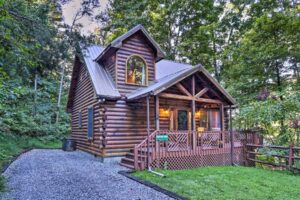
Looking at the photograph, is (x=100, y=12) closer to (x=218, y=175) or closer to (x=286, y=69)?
(x=218, y=175)

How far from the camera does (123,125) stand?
10.8 metres

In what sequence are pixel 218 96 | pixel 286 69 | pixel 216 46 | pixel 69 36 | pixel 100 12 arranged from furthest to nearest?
pixel 216 46, pixel 286 69, pixel 218 96, pixel 100 12, pixel 69 36

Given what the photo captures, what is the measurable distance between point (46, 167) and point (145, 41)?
24.9 feet

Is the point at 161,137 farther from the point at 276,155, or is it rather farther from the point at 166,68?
the point at 166,68

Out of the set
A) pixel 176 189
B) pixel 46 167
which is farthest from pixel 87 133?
pixel 176 189

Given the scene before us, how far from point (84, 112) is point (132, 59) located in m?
4.22

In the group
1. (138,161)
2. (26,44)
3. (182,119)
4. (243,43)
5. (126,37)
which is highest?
(243,43)

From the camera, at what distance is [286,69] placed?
48.0 feet

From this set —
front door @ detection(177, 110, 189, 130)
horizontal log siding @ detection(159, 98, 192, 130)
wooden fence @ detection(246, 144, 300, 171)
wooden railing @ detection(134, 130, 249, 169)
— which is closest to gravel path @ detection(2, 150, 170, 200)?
wooden railing @ detection(134, 130, 249, 169)

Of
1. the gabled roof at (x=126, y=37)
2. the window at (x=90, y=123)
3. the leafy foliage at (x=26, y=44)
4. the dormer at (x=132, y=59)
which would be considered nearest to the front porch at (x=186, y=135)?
the dormer at (x=132, y=59)

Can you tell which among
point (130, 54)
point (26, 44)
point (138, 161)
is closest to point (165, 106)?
point (130, 54)

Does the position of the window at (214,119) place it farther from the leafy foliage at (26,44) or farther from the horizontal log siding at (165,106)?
the leafy foliage at (26,44)

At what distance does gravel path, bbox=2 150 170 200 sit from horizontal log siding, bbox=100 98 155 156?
5.34 feet

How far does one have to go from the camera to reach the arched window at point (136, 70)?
1163cm
